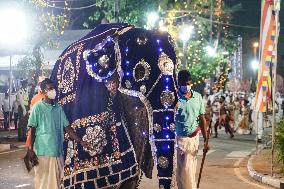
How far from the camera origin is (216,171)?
13.4m

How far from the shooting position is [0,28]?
20.5 m

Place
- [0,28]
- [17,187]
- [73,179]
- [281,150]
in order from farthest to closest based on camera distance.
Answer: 1. [0,28]
2. [281,150]
3. [17,187]
4. [73,179]

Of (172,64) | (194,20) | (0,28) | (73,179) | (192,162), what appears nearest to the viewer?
(172,64)

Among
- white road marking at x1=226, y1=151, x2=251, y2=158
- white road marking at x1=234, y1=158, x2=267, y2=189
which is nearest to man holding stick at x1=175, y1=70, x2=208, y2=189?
white road marking at x1=234, y1=158, x2=267, y2=189

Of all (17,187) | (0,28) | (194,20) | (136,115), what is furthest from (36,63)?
(194,20)

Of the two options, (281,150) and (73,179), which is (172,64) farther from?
(281,150)

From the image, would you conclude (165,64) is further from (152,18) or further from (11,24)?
(152,18)

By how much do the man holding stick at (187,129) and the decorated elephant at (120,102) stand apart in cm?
139

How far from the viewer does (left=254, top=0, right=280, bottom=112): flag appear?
1259cm

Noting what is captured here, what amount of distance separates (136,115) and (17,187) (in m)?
4.93

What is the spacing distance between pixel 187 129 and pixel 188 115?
0.19 metres

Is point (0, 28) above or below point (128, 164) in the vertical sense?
above

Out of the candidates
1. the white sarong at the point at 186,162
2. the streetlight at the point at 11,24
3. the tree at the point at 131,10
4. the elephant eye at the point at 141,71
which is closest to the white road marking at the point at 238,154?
the streetlight at the point at 11,24

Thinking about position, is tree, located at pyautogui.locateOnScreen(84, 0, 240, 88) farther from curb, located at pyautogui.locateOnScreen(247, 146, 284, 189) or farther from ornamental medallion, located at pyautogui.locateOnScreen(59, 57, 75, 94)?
ornamental medallion, located at pyautogui.locateOnScreen(59, 57, 75, 94)
